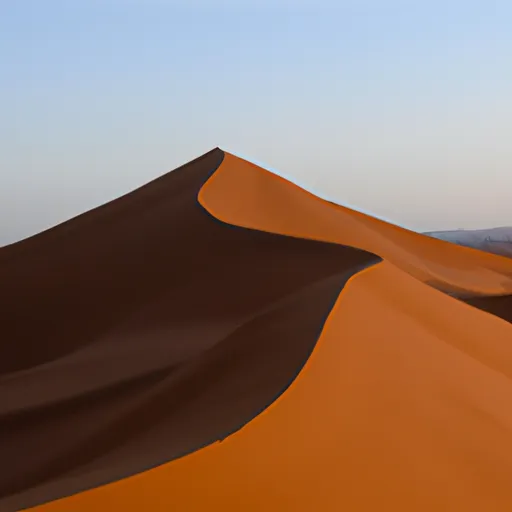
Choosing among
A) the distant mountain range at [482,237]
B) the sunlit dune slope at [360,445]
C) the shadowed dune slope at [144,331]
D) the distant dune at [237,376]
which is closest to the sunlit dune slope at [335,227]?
the distant dune at [237,376]

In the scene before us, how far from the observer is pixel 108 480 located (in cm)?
305

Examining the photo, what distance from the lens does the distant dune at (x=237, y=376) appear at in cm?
319

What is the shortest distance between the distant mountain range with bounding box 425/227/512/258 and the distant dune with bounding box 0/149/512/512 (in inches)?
949

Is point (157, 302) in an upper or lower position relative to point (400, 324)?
upper

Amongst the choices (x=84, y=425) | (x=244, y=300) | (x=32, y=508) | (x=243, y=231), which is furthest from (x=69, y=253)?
(x=32, y=508)

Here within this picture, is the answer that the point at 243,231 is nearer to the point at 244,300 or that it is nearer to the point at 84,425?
the point at 244,300

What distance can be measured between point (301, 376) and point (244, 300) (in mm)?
2725

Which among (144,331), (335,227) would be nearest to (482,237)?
(335,227)

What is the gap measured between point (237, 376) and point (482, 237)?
35490mm

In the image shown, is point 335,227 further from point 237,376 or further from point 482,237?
point 482,237

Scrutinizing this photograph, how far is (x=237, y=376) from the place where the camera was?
14.4 feet

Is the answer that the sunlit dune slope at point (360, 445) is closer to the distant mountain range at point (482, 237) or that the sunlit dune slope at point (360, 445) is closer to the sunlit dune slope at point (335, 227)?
the sunlit dune slope at point (335, 227)

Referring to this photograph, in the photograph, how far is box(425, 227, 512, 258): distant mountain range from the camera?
1294 inches

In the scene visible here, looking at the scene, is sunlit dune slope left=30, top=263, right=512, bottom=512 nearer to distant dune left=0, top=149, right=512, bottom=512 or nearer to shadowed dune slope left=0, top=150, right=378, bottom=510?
distant dune left=0, top=149, right=512, bottom=512
